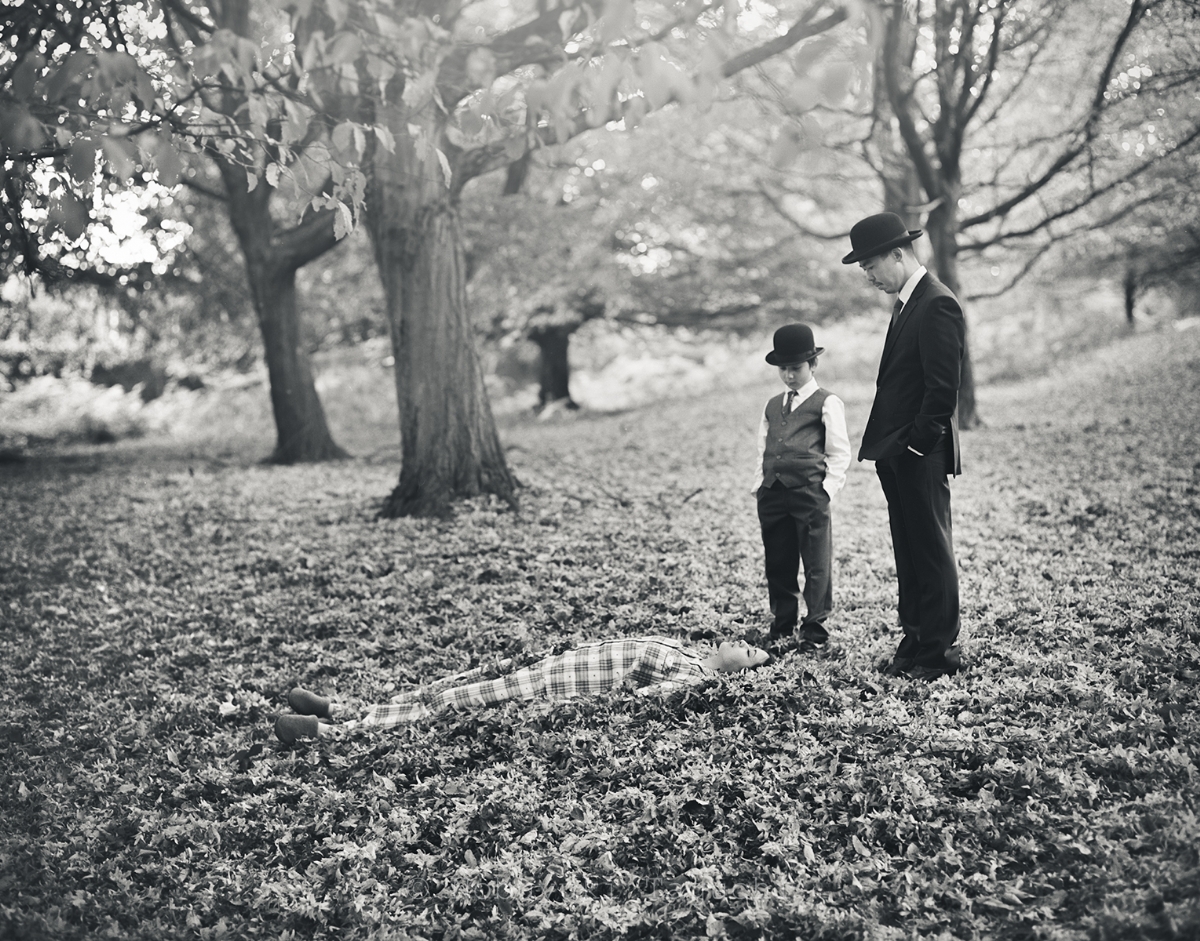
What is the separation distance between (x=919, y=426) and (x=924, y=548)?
0.70 m

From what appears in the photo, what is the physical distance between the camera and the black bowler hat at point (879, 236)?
4626 millimetres

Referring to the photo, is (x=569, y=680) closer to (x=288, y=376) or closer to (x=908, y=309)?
(x=908, y=309)

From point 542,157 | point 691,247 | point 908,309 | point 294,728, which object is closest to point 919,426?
point 908,309

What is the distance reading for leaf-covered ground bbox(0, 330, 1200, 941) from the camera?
346 cm

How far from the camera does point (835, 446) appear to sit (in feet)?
17.3

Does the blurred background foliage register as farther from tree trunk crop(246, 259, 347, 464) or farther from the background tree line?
tree trunk crop(246, 259, 347, 464)

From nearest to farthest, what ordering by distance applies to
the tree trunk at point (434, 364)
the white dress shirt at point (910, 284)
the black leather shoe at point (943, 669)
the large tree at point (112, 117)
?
the large tree at point (112, 117) < the white dress shirt at point (910, 284) < the black leather shoe at point (943, 669) < the tree trunk at point (434, 364)

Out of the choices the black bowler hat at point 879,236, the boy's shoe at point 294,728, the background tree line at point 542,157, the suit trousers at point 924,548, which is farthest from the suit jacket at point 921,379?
the boy's shoe at point 294,728

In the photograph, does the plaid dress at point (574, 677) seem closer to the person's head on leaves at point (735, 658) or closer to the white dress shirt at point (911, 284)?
the person's head on leaves at point (735, 658)

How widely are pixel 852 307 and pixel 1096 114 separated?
316 inches

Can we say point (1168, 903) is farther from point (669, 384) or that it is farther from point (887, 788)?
point (669, 384)

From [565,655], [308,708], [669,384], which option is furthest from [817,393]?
[669,384]

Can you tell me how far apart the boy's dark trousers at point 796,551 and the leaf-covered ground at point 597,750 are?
1.01 feet

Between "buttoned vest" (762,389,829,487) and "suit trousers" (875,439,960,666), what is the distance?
0.49 metres
